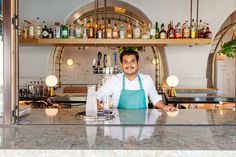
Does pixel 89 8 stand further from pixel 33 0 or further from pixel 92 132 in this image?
pixel 92 132

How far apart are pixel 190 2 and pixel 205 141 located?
4033 millimetres

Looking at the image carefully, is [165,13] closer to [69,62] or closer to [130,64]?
[130,64]

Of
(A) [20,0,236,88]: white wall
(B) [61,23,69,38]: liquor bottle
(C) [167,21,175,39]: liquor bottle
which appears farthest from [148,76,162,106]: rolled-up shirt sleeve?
(A) [20,0,236,88]: white wall

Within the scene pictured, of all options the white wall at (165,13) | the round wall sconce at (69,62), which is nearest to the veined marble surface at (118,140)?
the white wall at (165,13)

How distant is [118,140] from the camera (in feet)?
4.33

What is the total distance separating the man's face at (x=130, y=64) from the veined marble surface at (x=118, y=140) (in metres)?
0.92

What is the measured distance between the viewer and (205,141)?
4.32 ft

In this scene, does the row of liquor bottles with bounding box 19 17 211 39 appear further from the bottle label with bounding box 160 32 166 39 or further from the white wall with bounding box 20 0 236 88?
the white wall with bounding box 20 0 236 88

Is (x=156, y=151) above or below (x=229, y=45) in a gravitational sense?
below

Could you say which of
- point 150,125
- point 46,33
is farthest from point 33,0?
point 150,125

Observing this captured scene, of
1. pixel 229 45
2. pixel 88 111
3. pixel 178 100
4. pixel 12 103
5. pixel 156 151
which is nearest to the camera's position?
pixel 156 151

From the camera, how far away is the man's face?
262cm

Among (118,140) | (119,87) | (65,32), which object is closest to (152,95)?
(119,87)

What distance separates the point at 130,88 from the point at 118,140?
1400 millimetres
